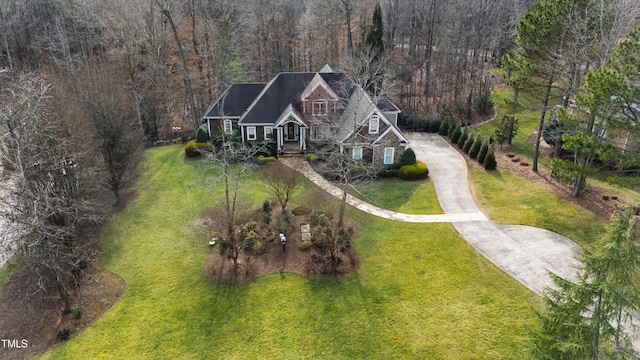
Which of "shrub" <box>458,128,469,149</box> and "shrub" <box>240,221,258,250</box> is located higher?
"shrub" <box>458,128,469,149</box>

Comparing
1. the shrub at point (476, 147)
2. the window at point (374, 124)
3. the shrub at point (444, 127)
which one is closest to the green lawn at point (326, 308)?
the window at point (374, 124)

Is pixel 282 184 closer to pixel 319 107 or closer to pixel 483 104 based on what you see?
pixel 319 107

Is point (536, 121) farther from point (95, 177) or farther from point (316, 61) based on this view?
point (95, 177)

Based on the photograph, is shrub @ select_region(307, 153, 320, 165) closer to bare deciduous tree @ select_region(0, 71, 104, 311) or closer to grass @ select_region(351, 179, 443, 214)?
grass @ select_region(351, 179, 443, 214)

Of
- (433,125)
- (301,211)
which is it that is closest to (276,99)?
(301,211)

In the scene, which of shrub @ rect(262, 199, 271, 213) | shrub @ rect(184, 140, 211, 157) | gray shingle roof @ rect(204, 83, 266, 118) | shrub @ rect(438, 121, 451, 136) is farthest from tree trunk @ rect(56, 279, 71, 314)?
shrub @ rect(438, 121, 451, 136)

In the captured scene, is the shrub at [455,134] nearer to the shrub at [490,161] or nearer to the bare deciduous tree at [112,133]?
the shrub at [490,161]

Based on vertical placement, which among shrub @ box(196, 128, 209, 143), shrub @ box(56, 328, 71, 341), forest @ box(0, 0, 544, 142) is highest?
forest @ box(0, 0, 544, 142)
